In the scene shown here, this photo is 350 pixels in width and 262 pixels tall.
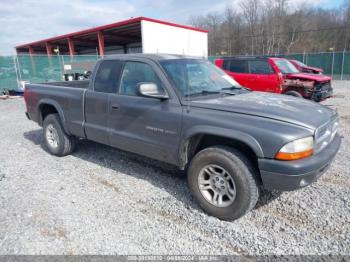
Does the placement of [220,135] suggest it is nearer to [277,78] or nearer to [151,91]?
[151,91]

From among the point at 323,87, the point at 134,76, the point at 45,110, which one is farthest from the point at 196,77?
the point at 323,87

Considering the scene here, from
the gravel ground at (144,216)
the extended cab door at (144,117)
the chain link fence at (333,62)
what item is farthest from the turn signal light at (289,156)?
the chain link fence at (333,62)

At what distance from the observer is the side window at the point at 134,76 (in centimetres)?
361

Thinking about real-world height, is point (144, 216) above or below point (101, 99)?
below

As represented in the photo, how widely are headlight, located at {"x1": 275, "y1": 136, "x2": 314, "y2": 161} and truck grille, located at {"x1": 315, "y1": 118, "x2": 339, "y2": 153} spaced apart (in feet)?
0.64

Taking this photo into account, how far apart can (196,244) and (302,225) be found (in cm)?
122

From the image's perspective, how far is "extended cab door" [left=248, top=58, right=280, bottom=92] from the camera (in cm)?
910

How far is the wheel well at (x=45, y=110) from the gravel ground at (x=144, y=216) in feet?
3.95

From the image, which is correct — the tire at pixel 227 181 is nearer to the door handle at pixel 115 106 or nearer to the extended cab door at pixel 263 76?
the door handle at pixel 115 106

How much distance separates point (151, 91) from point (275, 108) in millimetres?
1467

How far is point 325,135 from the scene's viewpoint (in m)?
2.92

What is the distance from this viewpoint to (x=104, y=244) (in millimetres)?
2660

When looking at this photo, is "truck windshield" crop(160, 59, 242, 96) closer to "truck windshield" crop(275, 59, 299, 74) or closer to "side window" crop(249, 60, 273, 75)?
"side window" crop(249, 60, 273, 75)

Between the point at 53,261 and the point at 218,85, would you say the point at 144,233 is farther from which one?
the point at 218,85
